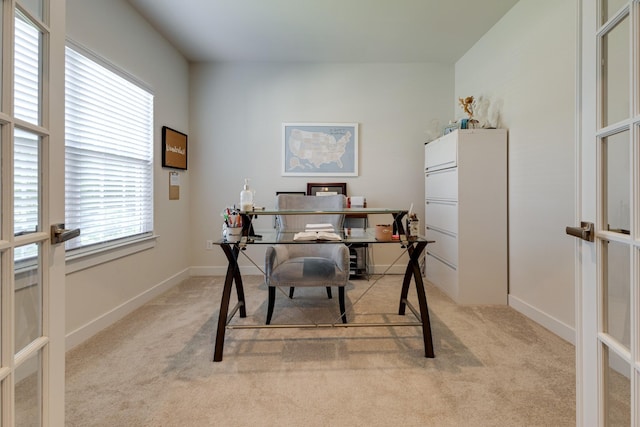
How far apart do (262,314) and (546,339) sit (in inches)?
84.2

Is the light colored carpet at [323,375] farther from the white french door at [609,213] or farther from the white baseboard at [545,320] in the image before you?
the white french door at [609,213]

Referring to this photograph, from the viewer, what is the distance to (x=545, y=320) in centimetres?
227

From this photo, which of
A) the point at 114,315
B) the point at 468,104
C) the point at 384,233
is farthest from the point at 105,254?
the point at 468,104

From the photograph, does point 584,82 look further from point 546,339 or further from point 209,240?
point 209,240

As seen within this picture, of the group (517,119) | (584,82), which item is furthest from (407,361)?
(517,119)

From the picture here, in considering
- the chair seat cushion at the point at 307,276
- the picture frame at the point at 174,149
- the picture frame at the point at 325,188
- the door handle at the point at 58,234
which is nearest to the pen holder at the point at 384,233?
the chair seat cushion at the point at 307,276

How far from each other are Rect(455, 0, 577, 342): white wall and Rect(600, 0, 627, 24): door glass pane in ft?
4.71

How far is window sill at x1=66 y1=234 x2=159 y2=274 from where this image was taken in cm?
200

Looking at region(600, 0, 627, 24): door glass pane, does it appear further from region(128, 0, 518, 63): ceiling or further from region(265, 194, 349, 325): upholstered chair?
region(128, 0, 518, 63): ceiling

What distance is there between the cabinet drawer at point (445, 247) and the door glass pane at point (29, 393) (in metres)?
2.88

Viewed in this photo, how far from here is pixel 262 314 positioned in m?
2.53

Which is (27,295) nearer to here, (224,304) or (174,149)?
(224,304)

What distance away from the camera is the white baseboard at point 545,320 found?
2.06 meters

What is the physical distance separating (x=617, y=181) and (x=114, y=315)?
3066 millimetres
